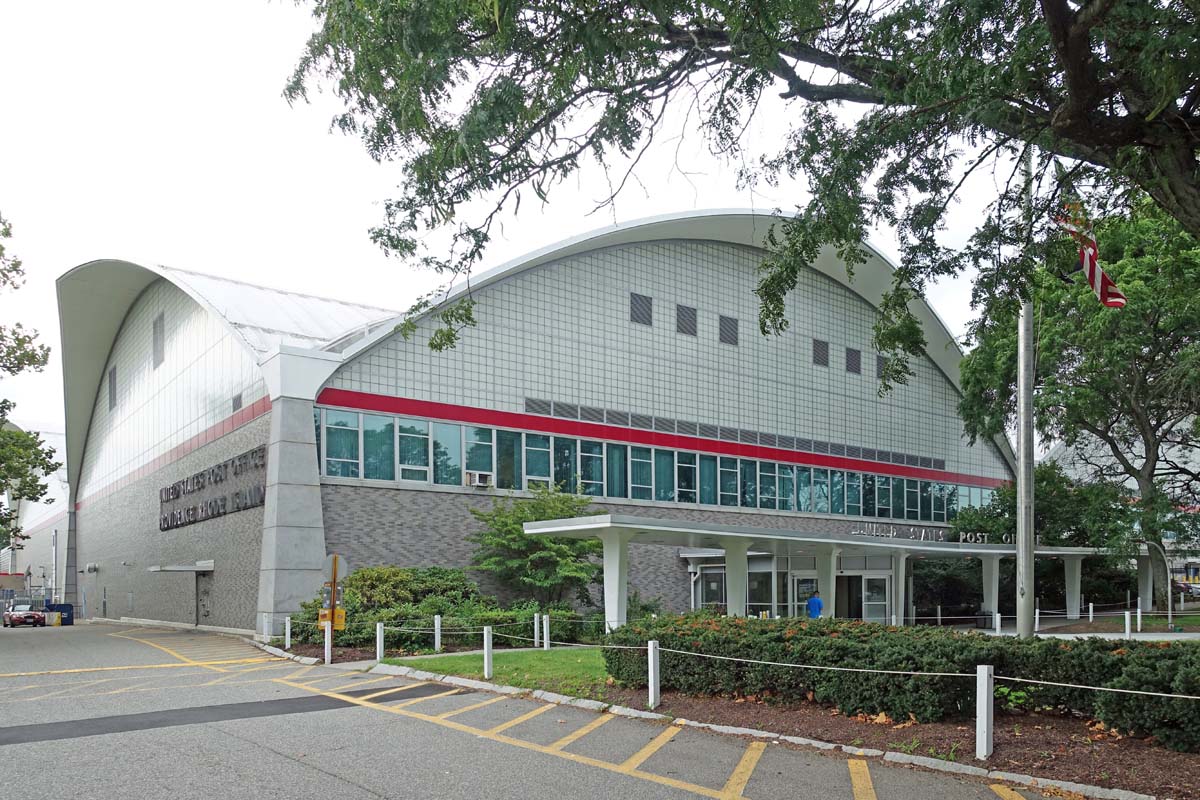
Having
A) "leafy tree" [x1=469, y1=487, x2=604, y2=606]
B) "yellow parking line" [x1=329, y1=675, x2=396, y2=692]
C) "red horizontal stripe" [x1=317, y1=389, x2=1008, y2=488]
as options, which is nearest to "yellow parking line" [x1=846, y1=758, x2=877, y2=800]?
"yellow parking line" [x1=329, y1=675, x2=396, y2=692]

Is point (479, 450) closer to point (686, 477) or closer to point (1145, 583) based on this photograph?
point (686, 477)

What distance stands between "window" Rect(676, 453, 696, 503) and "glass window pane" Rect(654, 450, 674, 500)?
0.32m

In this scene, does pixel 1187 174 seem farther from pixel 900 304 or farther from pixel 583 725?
pixel 583 725

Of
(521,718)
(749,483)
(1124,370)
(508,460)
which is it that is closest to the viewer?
(521,718)

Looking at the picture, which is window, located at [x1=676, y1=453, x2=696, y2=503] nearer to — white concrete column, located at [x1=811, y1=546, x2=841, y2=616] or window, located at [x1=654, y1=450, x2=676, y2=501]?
window, located at [x1=654, y1=450, x2=676, y2=501]

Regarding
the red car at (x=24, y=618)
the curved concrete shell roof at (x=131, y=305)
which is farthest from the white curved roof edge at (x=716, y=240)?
the red car at (x=24, y=618)

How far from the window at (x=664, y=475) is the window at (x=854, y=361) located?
1137 centimetres

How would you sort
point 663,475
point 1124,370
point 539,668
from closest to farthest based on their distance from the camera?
point 539,668 → point 1124,370 → point 663,475

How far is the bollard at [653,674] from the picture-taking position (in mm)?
12961

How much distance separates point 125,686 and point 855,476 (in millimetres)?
31961

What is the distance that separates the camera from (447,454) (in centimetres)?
3031

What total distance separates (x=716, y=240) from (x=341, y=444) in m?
17.9

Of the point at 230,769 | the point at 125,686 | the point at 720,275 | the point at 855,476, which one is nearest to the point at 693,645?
the point at 230,769

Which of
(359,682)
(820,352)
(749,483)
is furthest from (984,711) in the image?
(820,352)
